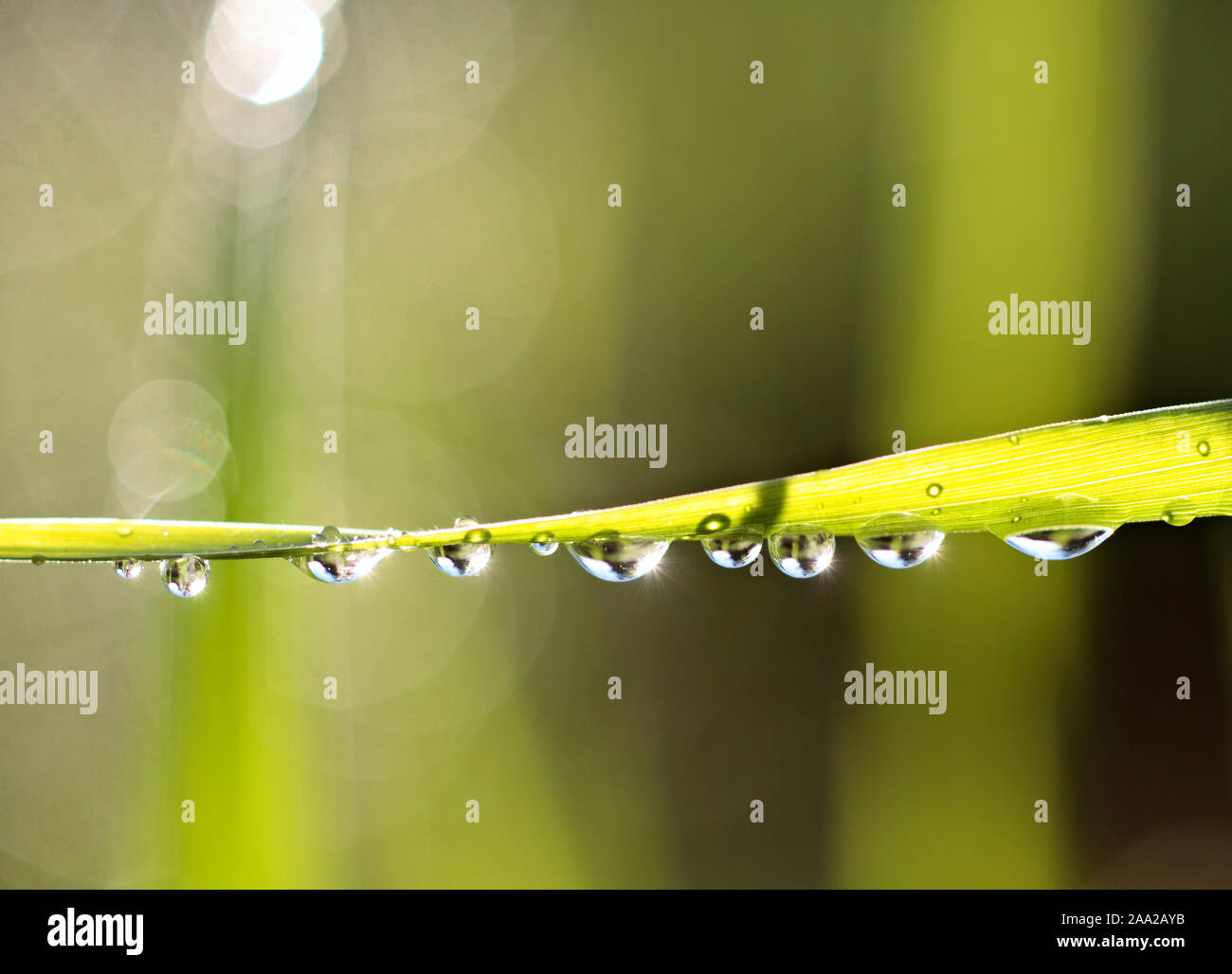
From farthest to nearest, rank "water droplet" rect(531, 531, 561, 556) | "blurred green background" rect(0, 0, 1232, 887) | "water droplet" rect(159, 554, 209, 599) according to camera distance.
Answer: "blurred green background" rect(0, 0, 1232, 887), "water droplet" rect(159, 554, 209, 599), "water droplet" rect(531, 531, 561, 556)

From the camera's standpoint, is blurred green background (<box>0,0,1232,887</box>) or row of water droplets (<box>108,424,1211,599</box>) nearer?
row of water droplets (<box>108,424,1211,599</box>)

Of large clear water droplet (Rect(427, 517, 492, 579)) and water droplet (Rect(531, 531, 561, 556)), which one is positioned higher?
large clear water droplet (Rect(427, 517, 492, 579))

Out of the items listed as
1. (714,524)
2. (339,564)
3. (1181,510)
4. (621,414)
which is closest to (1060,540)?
(1181,510)

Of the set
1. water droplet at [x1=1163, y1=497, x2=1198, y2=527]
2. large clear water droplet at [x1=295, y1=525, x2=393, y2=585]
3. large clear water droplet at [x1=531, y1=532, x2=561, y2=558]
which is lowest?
large clear water droplet at [x1=531, y1=532, x2=561, y2=558]

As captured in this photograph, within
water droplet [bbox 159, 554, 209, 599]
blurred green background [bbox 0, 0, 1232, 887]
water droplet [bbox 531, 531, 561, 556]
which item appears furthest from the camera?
blurred green background [bbox 0, 0, 1232, 887]

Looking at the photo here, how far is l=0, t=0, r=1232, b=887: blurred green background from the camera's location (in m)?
1.09

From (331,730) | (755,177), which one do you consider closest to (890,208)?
(755,177)

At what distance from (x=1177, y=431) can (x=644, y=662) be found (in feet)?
3.21

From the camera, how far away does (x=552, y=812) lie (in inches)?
43.8

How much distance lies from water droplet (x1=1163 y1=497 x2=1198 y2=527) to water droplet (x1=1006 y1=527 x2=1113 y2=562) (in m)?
0.02

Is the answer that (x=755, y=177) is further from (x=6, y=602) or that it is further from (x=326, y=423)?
(x=6, y=602)

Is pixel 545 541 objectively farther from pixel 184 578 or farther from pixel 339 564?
pixel 184 578

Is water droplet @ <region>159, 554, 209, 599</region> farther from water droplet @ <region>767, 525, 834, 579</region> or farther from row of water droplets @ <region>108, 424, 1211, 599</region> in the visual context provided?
water droplet @ <region>767, 525, 834, 579</region>

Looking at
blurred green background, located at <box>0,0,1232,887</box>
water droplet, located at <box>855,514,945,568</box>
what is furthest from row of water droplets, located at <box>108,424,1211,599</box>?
blurred green background, located at <box>0,0,1232,887</box>
